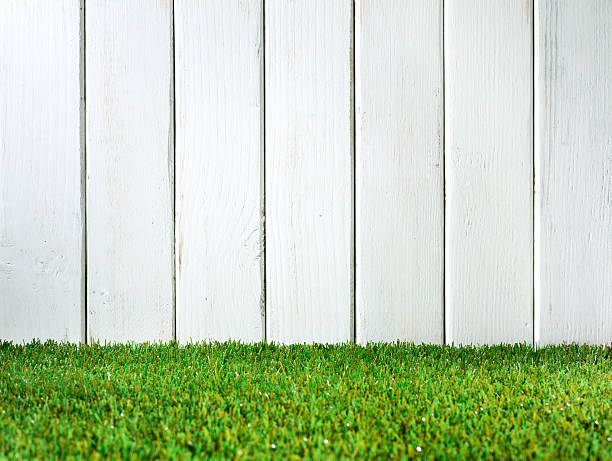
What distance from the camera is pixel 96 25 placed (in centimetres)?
141

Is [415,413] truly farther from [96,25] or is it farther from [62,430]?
[96,25]

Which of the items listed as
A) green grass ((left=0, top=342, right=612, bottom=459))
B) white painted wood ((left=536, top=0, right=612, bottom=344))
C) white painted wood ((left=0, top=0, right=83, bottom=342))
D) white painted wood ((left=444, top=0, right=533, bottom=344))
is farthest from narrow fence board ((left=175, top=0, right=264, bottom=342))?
white painted wood ((left=536, top=0, right=612, bottom=344))

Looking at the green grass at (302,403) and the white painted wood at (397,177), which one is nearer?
the green grass at (302,403)

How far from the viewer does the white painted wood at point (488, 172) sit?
1424 millimetres

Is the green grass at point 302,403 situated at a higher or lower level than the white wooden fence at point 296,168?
lower

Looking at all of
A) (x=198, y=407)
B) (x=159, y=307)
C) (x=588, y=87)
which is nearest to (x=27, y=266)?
(x=159, y=307)

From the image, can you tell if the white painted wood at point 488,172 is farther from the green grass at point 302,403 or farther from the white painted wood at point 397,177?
the green grass at point 302,403

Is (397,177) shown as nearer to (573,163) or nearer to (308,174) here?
(308,174)

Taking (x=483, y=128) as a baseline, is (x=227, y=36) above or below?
→ above

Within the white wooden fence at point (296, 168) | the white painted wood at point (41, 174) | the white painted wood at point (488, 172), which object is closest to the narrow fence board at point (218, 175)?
the white wooden fence at point (296, 168)

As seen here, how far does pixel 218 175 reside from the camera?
142 cm

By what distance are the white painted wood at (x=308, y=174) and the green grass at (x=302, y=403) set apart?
13 centimetres

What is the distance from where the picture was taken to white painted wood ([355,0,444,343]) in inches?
55.9

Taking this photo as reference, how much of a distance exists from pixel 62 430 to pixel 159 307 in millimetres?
606
